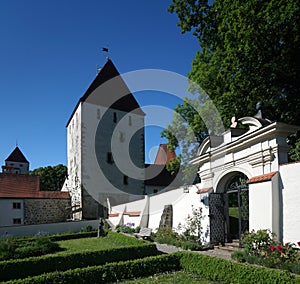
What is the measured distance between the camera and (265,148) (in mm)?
8594

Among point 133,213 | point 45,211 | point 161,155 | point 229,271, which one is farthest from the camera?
point 161,155

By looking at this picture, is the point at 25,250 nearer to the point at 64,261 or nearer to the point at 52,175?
the point at 64,261

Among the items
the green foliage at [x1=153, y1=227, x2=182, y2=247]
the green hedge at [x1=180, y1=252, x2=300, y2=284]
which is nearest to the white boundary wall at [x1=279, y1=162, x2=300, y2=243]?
the green hedge at [x1=180, y1=252, x2=300, y2=284]

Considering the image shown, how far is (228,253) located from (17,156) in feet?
161

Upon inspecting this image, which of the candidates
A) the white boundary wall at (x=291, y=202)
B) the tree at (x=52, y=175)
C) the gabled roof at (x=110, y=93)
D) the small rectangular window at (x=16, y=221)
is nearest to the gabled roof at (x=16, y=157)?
the tree at (x=52, y=175)

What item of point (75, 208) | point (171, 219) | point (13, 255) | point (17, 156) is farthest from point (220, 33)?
point (17, 156)

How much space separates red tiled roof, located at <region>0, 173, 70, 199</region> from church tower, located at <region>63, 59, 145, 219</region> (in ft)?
7.85

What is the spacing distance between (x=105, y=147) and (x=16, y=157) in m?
30.3

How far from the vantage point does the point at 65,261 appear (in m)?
8.55

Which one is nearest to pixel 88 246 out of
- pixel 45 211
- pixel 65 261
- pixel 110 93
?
pixel 65 261

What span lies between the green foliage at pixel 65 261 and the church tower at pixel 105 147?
15.4 meters

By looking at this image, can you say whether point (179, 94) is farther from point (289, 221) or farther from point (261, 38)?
point (289, 221)

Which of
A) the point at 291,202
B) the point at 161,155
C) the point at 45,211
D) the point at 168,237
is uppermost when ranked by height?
the point at 161,155

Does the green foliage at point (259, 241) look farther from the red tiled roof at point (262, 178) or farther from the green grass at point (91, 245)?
the green grass at point (91, 245)
